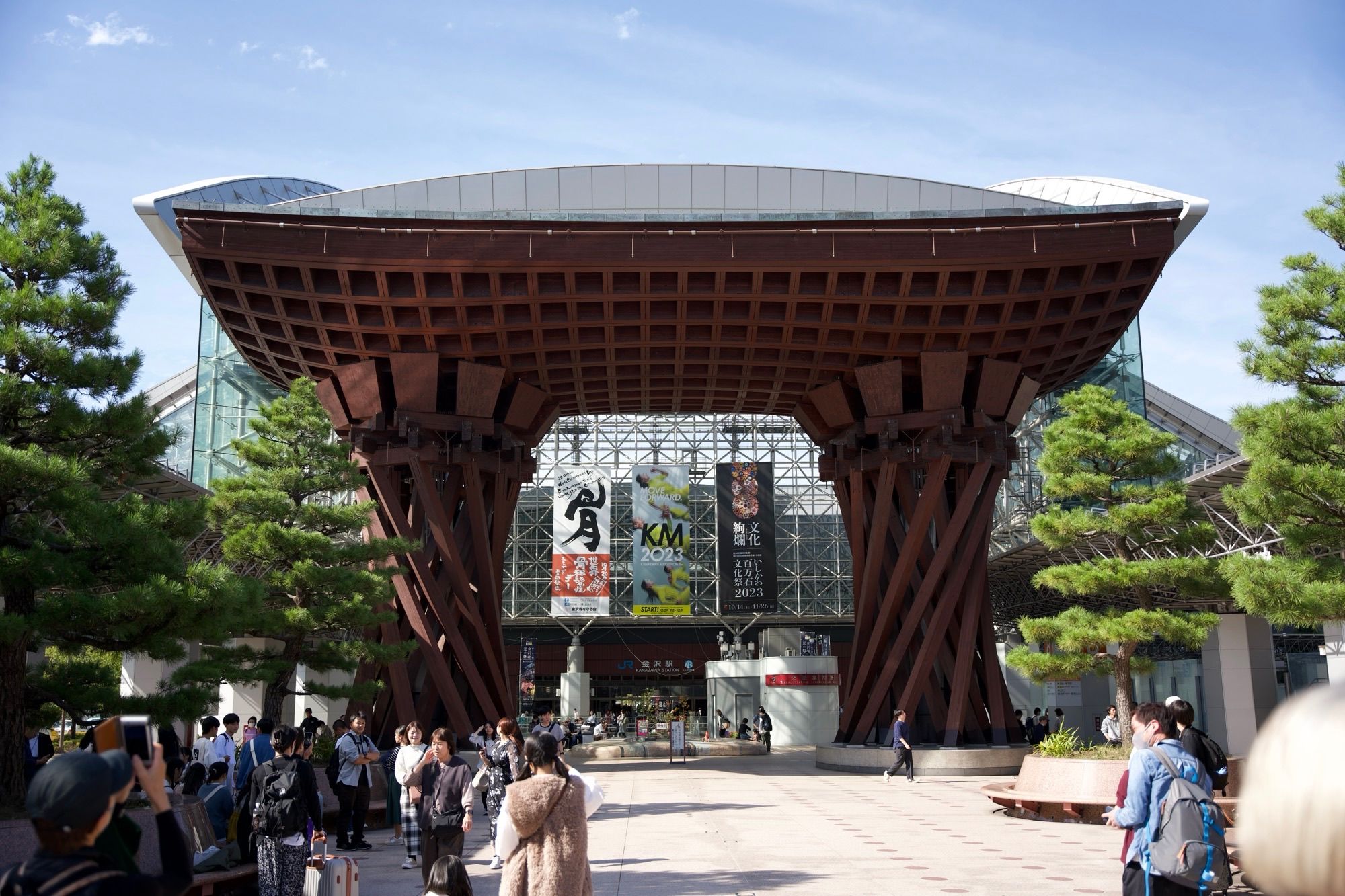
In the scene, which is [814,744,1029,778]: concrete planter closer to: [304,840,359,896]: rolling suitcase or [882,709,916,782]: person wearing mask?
[882,709,916,782]: person wearing mask

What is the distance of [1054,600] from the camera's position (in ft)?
133

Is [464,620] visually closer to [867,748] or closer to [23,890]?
[867,748]

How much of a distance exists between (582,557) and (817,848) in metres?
26.7

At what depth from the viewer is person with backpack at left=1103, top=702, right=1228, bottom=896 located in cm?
521

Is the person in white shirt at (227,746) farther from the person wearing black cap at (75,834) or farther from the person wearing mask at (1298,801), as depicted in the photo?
the person wearing mask at (1298,801)

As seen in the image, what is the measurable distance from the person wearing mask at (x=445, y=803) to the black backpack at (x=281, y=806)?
3.00 feet

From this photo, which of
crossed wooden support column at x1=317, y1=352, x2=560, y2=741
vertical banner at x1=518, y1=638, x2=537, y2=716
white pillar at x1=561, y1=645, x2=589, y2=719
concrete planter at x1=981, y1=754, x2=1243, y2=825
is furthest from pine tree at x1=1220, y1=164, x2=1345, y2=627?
white pillar at x1=561, y1=645, x2=589, y2=719

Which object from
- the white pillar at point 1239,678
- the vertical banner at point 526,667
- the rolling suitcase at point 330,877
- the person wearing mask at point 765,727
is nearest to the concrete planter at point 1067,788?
the rolling suitcase at point 330,877

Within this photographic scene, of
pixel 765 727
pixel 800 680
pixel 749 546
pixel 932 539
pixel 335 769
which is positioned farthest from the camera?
pixel 749 546

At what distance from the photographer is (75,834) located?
2.87 meters

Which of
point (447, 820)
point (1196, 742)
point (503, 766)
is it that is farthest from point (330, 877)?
point (1196, 742)

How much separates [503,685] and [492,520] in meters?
3.56

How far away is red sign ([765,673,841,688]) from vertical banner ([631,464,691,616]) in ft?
17.1

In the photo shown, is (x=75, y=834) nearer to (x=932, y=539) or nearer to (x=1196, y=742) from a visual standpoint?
(x=1196, y=742)
